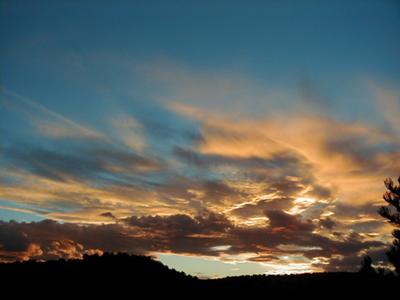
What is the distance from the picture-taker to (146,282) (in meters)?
20.5

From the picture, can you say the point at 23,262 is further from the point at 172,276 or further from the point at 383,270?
the point at 383,270

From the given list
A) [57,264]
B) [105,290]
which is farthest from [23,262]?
[105,290]

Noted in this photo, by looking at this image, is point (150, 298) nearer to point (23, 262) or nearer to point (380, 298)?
point (23, 262)

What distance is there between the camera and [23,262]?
894 inches

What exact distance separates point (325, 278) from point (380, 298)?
415 cm

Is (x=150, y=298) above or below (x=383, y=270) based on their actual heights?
below

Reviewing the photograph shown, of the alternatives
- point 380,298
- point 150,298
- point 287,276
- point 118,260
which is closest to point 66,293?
point 150,298

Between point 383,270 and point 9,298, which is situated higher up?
point 383,270

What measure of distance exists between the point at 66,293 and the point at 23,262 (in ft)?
21.3

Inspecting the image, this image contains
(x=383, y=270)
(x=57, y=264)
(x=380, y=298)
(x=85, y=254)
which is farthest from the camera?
(x=383, y=270)

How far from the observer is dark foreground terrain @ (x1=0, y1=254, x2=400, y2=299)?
61.0ft

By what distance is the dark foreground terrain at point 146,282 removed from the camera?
18.6m

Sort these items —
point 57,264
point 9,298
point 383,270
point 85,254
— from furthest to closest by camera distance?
1. point 383,270
2. point 85,254
3. point 57,264
4. point 9,298

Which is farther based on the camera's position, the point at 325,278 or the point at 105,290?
the point at 325,278
